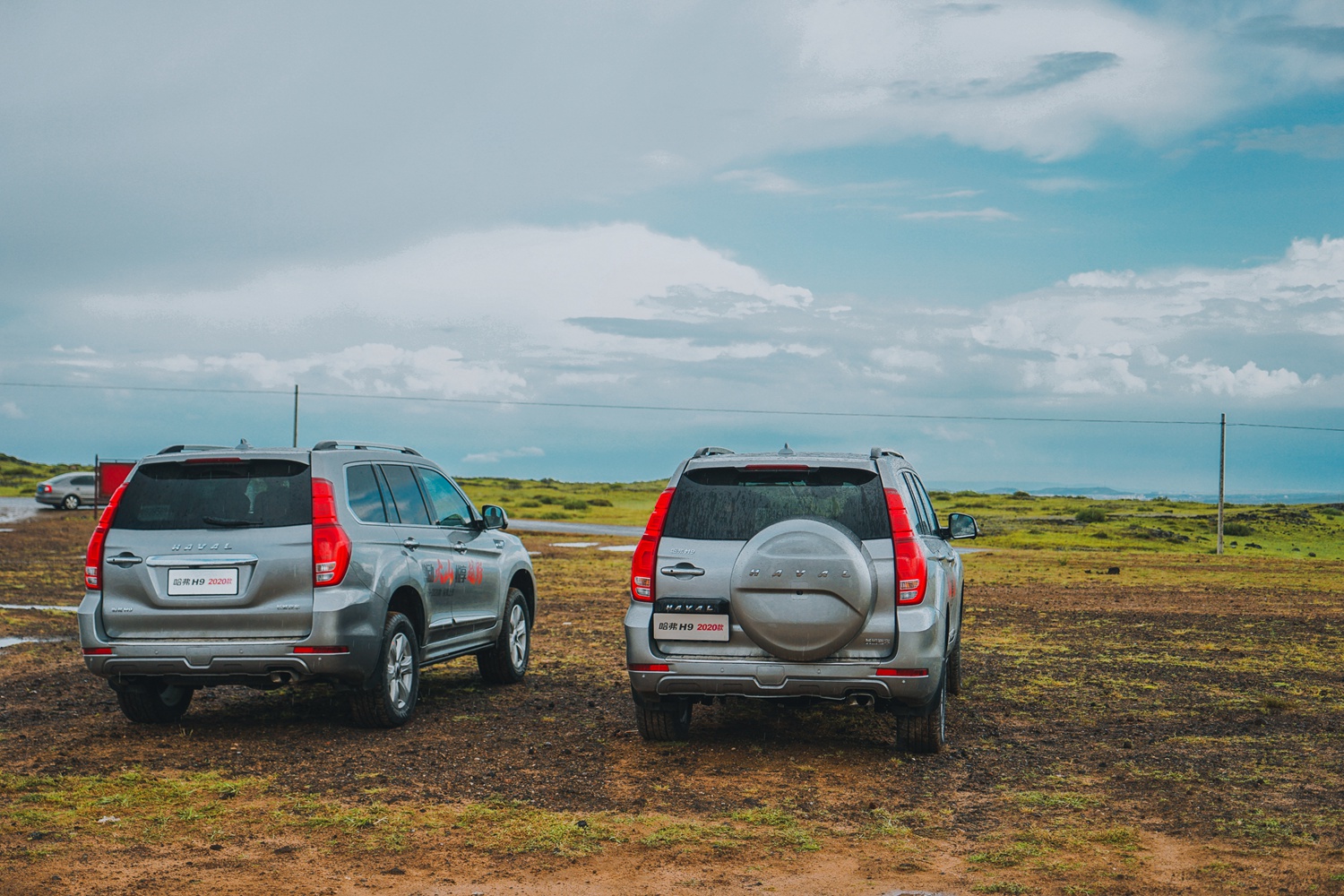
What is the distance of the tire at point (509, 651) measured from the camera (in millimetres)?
11117

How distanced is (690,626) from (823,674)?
858 mm

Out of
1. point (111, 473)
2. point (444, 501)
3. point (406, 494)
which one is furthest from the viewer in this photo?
point (111, 473)

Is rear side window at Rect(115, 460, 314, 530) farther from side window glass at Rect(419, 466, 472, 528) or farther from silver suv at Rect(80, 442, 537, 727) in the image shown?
side window glass at Rect(419, 466, 472, 528)

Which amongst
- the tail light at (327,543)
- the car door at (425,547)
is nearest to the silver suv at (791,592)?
the tail light at (327,543)

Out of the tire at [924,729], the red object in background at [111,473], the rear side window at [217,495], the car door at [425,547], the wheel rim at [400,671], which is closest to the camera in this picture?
the tire at [924,729]

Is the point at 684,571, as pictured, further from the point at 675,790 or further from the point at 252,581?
the point at 252,581

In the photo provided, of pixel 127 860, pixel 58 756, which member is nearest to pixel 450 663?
pixel 58 756

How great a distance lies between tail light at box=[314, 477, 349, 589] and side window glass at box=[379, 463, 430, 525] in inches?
40.4

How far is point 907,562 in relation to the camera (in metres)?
7.57

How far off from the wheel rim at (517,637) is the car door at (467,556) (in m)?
0.35

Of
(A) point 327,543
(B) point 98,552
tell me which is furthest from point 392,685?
(B) point 98,552

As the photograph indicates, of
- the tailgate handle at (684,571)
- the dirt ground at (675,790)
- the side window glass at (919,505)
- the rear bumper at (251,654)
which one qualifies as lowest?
the dirt ground at (675,790)

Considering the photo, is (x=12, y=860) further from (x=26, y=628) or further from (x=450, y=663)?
(x=26, y=628)

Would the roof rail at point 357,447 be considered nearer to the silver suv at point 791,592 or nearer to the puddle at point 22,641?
→ the silver suv at point 791,592
